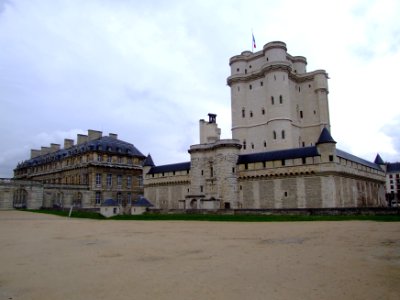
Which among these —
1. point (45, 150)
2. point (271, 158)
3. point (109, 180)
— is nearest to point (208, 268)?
point (271, 158)

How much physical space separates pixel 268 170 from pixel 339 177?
7.15 metres

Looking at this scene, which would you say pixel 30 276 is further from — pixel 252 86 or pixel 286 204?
pixel 252 86

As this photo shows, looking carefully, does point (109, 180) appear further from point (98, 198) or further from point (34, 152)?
point (34, 152)

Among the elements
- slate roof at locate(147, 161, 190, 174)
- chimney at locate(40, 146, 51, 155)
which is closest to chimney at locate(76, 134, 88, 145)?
slate roof at locate(147, 161, 190, 174)

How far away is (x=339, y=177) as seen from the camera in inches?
1380

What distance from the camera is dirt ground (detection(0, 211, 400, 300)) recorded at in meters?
7.67

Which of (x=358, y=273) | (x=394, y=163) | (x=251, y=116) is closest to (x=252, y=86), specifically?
(x=251, y=116)

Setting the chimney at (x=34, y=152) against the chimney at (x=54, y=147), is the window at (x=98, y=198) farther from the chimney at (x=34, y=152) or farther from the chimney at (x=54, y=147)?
the chimney at (x=34, y=152)

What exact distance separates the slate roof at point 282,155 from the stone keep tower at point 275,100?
6298mm

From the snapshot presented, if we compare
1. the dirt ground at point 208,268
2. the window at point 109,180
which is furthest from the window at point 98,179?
the dirt ground at point 208,268

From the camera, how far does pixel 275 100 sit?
4584 cm

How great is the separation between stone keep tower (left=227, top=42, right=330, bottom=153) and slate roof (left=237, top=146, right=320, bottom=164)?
630cm

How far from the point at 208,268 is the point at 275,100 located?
38350 mm

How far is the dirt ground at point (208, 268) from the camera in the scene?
7.67 meters
